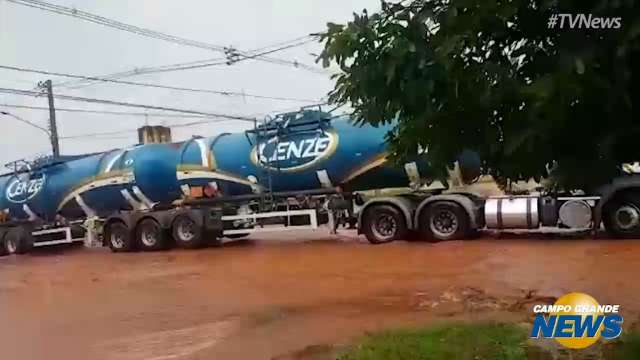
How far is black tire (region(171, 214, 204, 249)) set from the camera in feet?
62.7

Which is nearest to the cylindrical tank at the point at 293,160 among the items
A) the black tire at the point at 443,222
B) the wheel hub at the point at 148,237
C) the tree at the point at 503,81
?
the black tire at the point at 443,222

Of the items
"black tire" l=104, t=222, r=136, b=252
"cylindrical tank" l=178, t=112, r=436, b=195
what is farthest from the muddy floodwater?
"black tire" l=104, t=222, r=136, b=252

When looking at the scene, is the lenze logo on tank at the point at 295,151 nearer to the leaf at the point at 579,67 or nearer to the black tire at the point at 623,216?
the black tire at the point at 623,216

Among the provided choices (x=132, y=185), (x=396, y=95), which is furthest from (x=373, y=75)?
(x=132, y=185)

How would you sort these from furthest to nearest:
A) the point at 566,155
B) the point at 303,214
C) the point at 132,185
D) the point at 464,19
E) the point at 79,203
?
the point at 79,203 < the point at 132,185 < the point at 303,214 < the point at 566,155 < the point at 464,19

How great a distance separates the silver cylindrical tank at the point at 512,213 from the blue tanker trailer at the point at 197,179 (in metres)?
1.73

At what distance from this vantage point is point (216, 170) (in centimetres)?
1836

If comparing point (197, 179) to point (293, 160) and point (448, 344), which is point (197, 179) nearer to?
point (293, 160)

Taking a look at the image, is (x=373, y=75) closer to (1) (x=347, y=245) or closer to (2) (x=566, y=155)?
(2) (x=566, y=155)

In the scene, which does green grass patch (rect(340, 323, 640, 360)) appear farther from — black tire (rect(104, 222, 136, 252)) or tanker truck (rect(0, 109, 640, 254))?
black tire (rect(104, 222, 136, 252))

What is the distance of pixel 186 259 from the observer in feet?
55.9

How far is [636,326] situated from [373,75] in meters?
3.35

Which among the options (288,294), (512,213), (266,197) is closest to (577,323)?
(288,294)

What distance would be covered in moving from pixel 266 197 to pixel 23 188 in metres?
9.71
